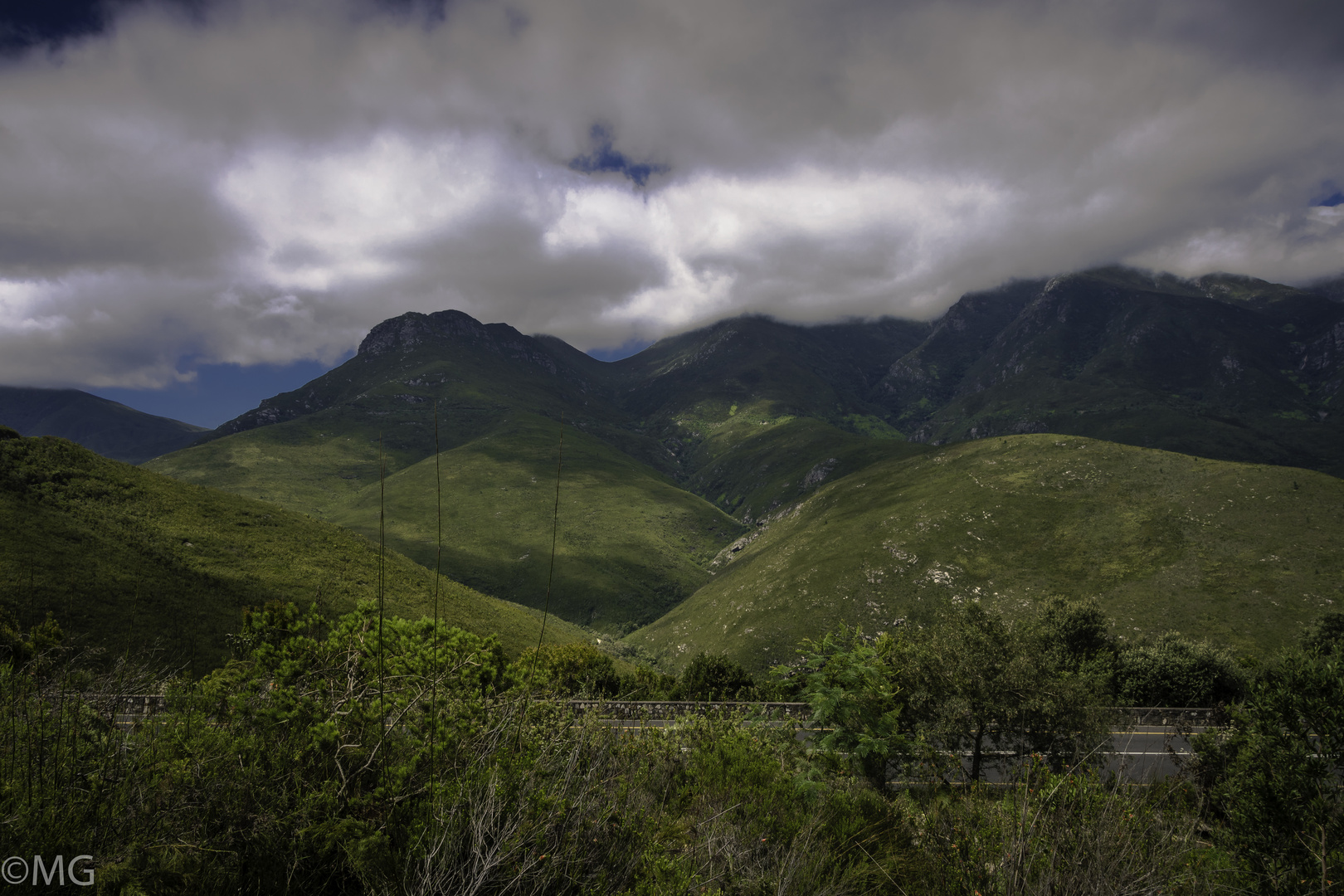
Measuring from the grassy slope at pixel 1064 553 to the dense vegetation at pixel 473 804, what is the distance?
261 ft

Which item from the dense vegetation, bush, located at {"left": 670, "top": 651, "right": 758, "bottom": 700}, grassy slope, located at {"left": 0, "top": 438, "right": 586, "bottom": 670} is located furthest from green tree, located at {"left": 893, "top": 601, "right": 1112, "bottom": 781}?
grassy slope, located at {"left": 0, "top": 438, "right": 586, "bottom": 670}

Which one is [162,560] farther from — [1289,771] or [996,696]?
[1289,771]

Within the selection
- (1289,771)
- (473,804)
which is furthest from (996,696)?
(473,804)

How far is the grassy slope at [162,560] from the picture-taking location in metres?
41.1

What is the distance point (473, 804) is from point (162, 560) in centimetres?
Result: 6575

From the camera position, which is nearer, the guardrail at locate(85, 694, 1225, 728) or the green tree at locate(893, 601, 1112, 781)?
the guardrail at locate(85, 694, 1225, 728)

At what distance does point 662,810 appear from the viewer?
22.9ft

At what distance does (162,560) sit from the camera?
→ 51.4m

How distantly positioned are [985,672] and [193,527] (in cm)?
7606

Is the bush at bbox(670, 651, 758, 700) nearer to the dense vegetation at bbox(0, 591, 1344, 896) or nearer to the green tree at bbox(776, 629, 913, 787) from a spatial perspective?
the green tree at bbox(776, 629, 913, 787)

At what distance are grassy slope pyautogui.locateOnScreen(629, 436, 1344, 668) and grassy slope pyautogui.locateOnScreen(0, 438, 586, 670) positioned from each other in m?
45.5

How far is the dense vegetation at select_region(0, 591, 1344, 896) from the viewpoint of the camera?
488 centimetres

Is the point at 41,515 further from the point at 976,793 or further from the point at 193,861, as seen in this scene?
the point at 976,793

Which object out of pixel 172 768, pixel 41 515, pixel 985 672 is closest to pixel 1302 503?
pixel 985 672
